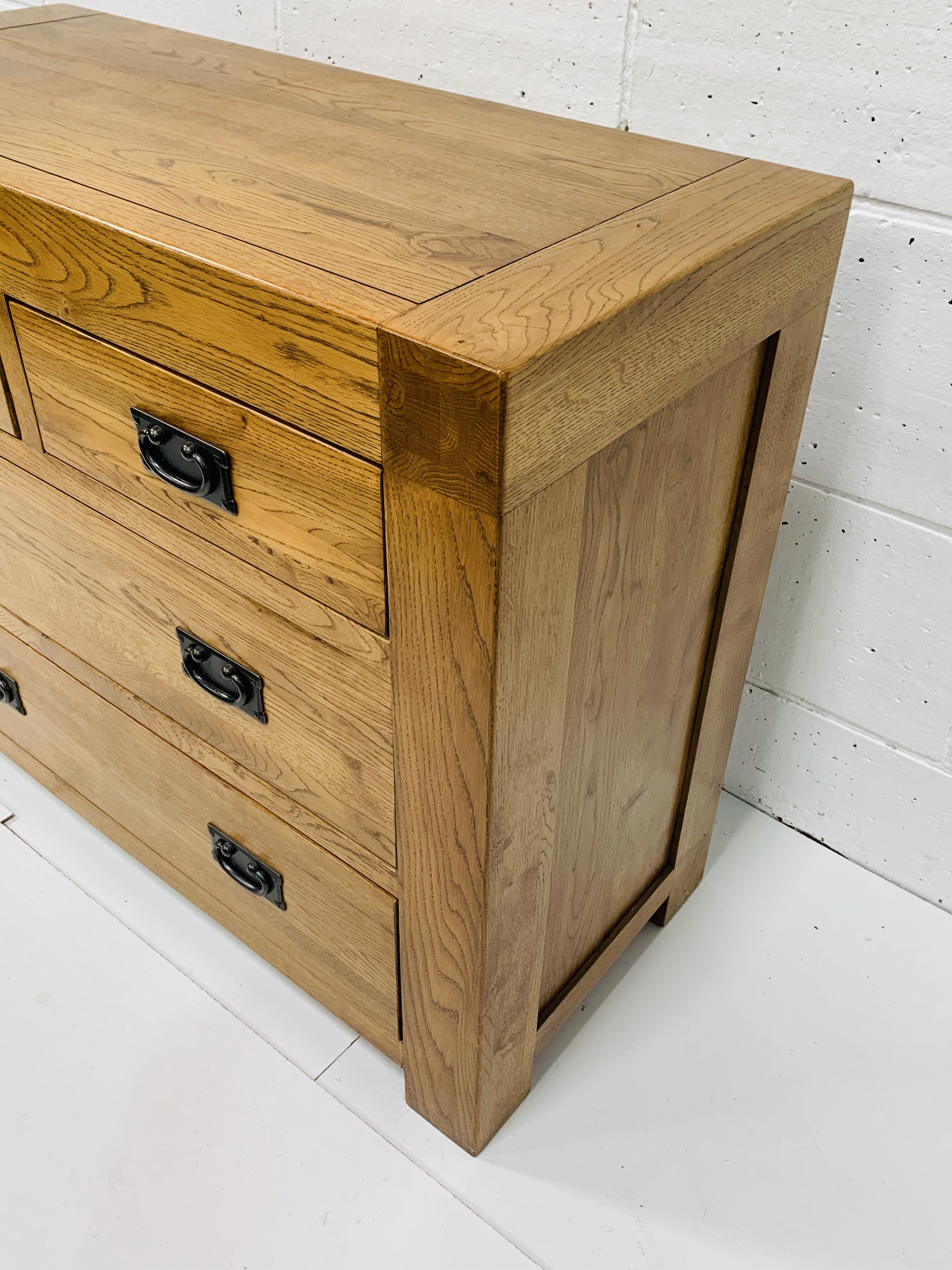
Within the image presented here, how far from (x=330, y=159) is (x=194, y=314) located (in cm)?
23

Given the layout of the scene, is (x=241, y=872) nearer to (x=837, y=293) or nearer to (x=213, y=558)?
(x=213, y=558)

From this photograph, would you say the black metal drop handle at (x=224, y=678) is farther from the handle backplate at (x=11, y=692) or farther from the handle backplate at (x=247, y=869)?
the handle backplate at (x=11, y=692)

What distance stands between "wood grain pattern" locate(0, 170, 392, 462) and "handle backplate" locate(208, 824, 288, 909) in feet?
1.63

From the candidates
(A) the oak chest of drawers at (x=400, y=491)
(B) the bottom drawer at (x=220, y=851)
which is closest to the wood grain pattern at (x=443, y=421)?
(A) the oak chest of drawers at (x=400, y=491)

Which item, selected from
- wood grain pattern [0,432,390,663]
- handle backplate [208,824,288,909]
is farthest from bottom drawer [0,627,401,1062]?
wood grain pattern [0,432,390,663]

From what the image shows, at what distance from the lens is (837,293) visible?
1.09 m

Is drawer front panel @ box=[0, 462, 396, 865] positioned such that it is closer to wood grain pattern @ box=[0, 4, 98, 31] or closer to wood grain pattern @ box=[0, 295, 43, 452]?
wood grain pattern @ box=[0, 295, 43, 452]

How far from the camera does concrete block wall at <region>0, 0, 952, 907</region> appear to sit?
991 mm

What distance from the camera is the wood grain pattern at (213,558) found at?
0.80m

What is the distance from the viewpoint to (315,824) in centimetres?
95

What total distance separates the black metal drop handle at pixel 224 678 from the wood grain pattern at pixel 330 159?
14.4 inches

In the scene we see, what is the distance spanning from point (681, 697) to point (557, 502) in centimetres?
44

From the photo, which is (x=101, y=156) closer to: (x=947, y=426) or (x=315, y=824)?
(x=315, y=824)

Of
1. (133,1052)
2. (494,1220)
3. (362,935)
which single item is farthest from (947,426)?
(133,1052)
